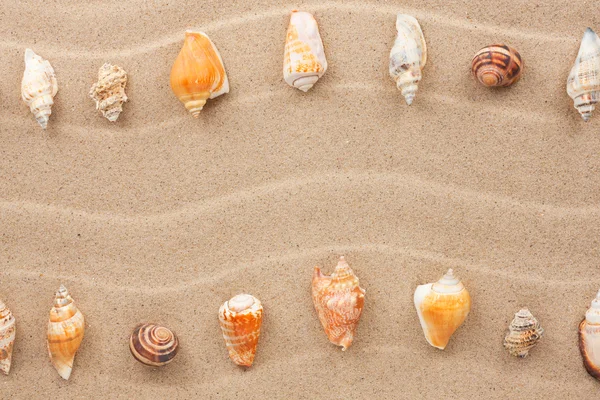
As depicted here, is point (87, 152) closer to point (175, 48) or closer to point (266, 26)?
point (175, 48)

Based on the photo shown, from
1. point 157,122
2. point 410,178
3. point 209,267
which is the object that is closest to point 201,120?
point 157,122

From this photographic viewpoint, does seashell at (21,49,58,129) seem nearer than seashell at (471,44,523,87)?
No

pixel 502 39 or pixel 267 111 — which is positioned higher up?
Answer: pixel 502 39

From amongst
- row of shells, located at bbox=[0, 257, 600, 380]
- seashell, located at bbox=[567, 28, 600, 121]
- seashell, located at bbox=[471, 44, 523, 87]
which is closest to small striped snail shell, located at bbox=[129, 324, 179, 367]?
row of shells, located at bbox=[0, 257, 600, 380]

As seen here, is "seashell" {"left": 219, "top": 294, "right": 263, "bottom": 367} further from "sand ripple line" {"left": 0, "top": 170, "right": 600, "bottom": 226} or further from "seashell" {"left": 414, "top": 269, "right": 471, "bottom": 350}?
"seashell" {"left": 414, "top": 269, "right": 471, "bottom": 350}

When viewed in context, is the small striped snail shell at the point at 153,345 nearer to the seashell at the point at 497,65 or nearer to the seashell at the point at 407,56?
the seashell at the point at 407,56

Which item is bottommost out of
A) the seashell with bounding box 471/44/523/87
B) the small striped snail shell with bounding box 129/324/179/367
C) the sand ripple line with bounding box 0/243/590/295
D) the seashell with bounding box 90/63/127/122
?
the small striped snail shell with bounding box 129/324/179/367

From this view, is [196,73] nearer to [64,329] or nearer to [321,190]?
[321,190]
